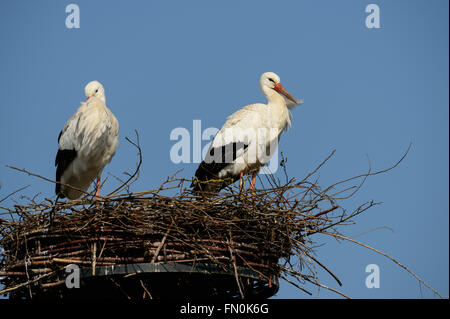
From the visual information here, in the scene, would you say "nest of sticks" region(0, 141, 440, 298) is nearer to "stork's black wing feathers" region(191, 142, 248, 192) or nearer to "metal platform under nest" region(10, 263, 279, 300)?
"metal platform under nest" region(10, 263, 279, 300)

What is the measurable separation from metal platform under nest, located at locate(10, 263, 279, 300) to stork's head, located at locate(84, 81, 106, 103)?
2.44 meters

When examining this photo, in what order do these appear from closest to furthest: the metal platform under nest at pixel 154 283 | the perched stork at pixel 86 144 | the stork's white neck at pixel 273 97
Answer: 1. the metal platform under nest at pixel 154 283
2. the perched stork at pixel 86 144
3. the stork's white neck at pixel 273 97

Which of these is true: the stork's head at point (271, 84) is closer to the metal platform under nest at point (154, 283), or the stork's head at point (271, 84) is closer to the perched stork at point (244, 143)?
the perched stork at point (244, 143)

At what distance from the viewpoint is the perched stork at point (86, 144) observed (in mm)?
5914

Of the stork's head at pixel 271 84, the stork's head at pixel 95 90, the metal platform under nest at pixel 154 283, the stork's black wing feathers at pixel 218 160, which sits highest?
the stork's head at pixel 271 84

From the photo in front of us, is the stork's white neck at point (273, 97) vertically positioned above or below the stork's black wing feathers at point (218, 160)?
above

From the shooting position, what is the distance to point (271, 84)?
7102mm

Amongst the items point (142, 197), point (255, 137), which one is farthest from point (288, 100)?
point (142, 197)

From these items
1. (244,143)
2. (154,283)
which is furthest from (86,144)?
(154,283)

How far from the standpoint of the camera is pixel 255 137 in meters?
6.49

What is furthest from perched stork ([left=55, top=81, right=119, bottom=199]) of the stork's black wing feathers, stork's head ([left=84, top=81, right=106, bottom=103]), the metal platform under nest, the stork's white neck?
the metal platform under nest

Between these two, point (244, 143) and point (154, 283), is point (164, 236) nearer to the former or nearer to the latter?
point (154, 283)

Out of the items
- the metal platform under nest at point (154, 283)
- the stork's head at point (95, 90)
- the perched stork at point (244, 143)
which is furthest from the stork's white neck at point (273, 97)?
the metal platform under nest at point (154, 283)

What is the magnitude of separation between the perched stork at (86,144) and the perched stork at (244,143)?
0.96 meters
